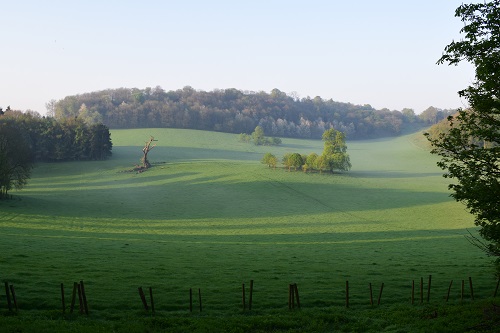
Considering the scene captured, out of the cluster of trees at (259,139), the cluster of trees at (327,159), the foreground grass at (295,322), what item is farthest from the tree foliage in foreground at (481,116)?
the cluster of trees at (259,139)

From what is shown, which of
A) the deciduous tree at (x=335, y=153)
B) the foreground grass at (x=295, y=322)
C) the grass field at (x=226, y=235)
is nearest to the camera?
the foreground grass at (x=295, y=322)

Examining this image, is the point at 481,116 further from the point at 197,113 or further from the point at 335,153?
the point at 197,113

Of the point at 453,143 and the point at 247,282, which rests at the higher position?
the point at 453,143

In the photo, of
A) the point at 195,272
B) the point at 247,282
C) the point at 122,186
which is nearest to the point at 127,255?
the point at 195,272

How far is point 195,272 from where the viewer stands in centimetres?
2453

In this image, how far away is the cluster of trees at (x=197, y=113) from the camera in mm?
156375

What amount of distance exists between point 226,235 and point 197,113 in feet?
400

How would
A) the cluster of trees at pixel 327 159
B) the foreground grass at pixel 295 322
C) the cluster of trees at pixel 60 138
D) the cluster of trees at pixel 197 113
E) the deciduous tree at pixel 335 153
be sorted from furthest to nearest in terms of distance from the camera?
the cluster of trees at pixel 197 113, the cluster of trees at pixel 60 138, the deciduous tree at pixel 335 153, the cluster of trees at pixel 327 159, the foreground grass at pixel 295 322

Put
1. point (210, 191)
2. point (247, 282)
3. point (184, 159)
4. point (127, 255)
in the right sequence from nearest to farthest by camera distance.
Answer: point (247, 282) < point (127, 255) < point (210, 191) < point (184, 159)

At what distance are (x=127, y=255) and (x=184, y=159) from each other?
77829 millimetres

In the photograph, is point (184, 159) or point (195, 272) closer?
point (195, 272)

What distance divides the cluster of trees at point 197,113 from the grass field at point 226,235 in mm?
44127

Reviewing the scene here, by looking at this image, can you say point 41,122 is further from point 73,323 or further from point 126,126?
point 73,323

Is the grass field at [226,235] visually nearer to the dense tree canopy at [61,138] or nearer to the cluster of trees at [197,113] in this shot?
the dense tree canopy at [61,138]
